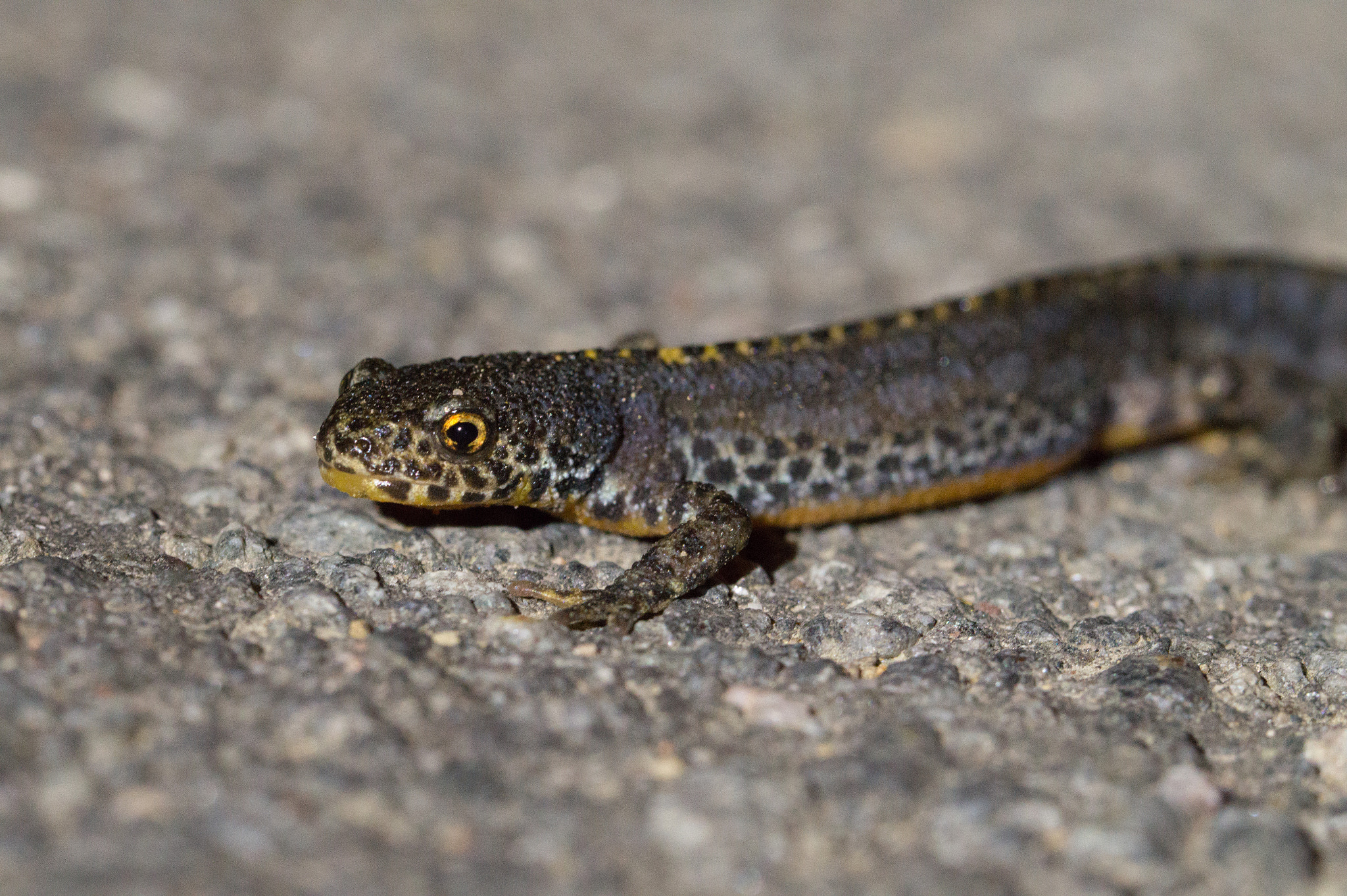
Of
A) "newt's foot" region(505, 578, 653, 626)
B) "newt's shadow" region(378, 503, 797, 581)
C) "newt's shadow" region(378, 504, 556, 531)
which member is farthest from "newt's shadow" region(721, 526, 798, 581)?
"newt's shadow" region(378, 504, 556, 531)

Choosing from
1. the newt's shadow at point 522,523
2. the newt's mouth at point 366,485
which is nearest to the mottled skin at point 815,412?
the newt's mouth at point 366,485

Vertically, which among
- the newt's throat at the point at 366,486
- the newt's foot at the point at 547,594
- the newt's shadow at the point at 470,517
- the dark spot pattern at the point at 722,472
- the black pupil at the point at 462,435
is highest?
the black pupil at the point at 462,435

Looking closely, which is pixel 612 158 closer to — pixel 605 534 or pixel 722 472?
pixel 722 472

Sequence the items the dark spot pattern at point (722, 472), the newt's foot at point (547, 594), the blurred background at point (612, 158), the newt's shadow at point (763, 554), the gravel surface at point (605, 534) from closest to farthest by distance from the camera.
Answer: the gravel surface at point (605, 534)
the newt's foot at point (547, 594)
the newt's shadow at point (763, 554)
the dark spot pattern at point (722, 472)
the blurred background at point (612, 158)

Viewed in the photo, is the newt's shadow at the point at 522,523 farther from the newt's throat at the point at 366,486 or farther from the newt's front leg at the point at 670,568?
the newt's throat at the point at 366,486

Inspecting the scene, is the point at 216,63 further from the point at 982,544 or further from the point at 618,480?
the point at 982,544

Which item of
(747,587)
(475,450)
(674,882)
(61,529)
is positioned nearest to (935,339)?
(747,587)

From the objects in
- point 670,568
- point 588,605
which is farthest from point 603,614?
point 670,568

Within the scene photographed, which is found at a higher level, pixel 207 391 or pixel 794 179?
pixel 794 179
